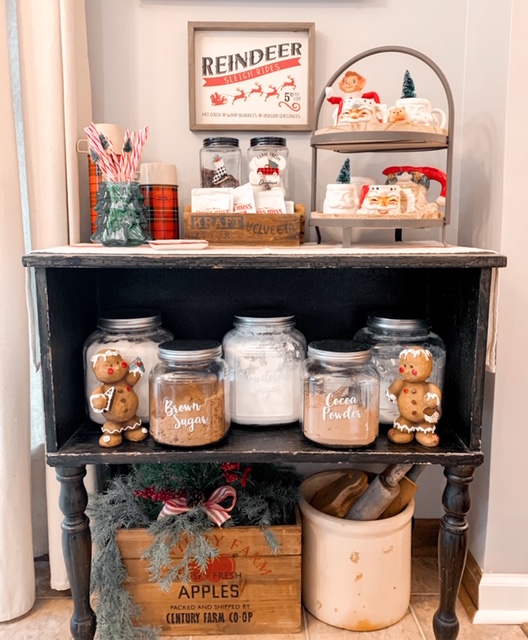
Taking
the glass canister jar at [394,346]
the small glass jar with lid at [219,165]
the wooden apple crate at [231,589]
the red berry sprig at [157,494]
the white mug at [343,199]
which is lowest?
the wooden apple crate at [231,589]

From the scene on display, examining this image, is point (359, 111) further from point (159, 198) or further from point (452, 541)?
point (452, 541)

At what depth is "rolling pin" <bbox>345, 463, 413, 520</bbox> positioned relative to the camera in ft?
4.60

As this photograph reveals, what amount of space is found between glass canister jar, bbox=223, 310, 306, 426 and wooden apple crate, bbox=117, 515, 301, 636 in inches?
11.4

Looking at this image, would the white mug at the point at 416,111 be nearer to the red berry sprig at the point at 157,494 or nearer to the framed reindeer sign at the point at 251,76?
the framed reindeer sign at the point at 251,76

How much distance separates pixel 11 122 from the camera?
53.2 inches

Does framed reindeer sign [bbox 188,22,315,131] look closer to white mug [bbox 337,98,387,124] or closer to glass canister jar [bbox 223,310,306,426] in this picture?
white mug [bbox 337,98,387,124]

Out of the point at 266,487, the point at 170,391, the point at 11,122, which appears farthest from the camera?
the point at 266,487

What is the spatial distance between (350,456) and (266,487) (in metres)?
0.34

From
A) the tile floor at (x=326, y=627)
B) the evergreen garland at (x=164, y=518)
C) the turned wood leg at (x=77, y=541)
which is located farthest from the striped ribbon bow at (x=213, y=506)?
the tile floor at (x=326, y=627)

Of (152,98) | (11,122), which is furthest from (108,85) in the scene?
(11,122)

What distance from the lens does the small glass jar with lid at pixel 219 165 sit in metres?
1.42

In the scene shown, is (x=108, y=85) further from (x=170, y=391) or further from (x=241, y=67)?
(x=170, y=391)

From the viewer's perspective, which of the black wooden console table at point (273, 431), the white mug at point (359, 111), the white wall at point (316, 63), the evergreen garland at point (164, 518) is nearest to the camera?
the black wooden console table at point (273, 431)

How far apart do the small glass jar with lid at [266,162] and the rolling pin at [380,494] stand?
71 centimetres
